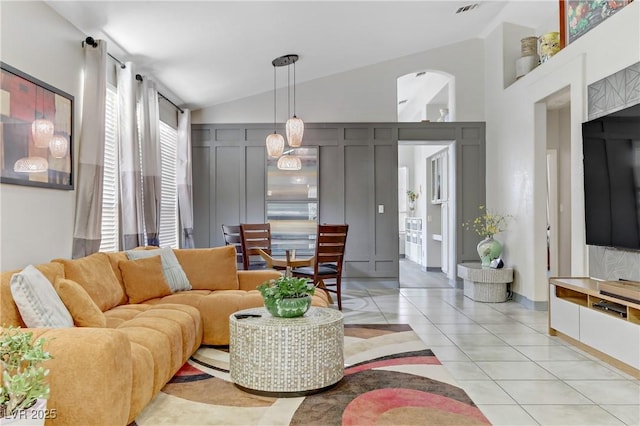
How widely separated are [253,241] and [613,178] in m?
3.91

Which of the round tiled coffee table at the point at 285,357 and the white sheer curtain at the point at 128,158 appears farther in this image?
the white sheer curtain at the point at 128,158

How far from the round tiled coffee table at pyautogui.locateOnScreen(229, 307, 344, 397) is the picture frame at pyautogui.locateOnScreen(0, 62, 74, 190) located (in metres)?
1.80

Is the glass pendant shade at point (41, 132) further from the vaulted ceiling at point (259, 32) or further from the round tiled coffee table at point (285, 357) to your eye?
the round tiled coffee table at point (285, 357)

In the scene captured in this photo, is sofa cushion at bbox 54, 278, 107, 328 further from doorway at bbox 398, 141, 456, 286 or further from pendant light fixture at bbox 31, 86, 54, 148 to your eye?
doorway at bbox 398, 141, 456, 286

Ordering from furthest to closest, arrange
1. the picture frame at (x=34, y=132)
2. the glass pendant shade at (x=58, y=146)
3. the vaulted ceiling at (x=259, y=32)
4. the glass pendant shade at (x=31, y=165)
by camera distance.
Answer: the vaulted ceiling at (x=259, y=32) < the glass pendant shade at (x=58, y=146) < the glass pendant shade at (x=31, y=165) < the picture frame at (x=34, y=132)

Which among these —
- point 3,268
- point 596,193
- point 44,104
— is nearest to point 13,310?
point 3,268

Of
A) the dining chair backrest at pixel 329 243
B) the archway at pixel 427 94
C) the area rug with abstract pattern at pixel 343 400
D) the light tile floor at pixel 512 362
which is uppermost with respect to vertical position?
the archway at pixel 427 94

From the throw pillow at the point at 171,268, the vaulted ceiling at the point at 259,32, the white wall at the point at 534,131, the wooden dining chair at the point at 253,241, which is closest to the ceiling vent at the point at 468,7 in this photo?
the vaulted ceiling at the point at 259,32

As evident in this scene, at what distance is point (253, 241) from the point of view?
19.0ft

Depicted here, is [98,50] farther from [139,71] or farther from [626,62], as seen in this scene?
[626,62]

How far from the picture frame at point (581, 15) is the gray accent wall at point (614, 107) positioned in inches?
24.4

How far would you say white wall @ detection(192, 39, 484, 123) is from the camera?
7047 millimetres

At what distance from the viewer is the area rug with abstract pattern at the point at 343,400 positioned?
7.89 ft

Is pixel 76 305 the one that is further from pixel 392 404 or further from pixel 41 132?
pixel 392 404
